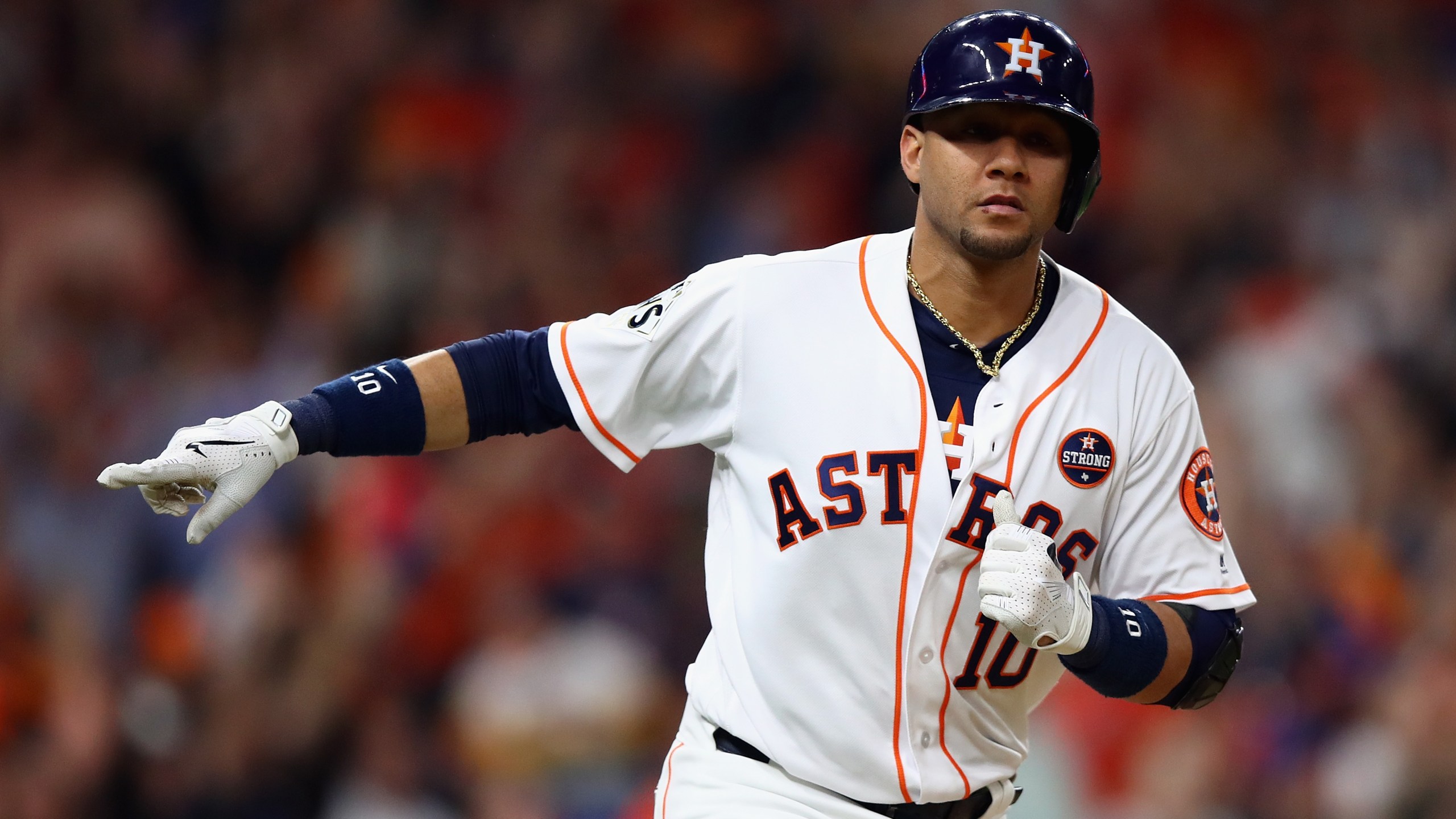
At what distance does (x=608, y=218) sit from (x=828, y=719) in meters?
4.47

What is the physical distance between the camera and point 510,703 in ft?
17.9

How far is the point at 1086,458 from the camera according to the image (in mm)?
2879

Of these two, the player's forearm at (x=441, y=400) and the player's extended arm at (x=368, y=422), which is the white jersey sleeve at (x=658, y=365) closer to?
the player's extended arm at (x=368, y=422)

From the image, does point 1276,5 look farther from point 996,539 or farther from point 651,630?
point 996,539

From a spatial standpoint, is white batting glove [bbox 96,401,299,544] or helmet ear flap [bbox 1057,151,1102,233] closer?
white batting glove [bbox 96,401,299,544]

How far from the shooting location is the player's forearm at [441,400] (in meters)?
2.93

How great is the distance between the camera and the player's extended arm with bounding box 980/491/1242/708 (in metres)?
2.62

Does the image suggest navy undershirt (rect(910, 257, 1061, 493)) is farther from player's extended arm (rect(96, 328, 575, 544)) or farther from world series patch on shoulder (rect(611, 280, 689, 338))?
player's extended arm (rect(96, 328, 575, 544))

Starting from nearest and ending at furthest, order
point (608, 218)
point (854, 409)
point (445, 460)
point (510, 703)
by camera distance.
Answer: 1. point (854, 409)
2. point (510, 703)
3. point (445, 460)
4. point (608, 218)

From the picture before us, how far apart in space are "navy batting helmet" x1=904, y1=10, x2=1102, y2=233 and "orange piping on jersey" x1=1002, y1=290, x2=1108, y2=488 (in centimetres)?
24

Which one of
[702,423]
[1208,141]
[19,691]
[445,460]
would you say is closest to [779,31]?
[1208,141]

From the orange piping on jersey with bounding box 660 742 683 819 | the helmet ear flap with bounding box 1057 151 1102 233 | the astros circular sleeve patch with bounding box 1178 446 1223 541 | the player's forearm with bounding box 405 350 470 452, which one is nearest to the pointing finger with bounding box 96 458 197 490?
the player's forearm with bounding box 405 350 470 452

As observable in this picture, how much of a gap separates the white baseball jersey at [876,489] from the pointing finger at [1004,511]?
0.10 m

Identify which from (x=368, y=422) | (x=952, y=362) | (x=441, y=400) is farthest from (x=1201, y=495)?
(x=368, y=422)
